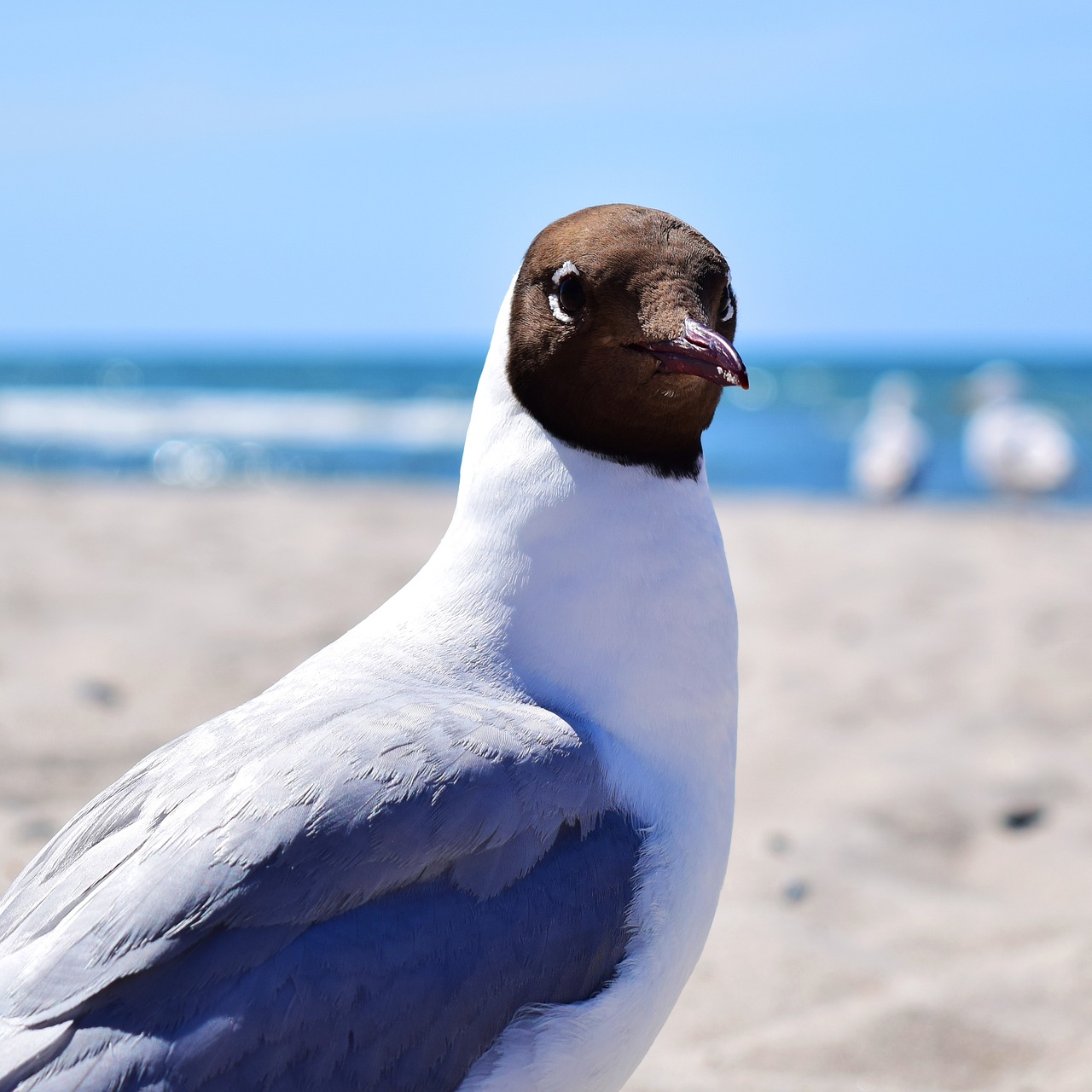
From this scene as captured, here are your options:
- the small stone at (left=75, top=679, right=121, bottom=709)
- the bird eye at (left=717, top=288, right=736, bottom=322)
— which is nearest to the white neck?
the bird eye at (left=717, top=288, right=736, bottom=322)

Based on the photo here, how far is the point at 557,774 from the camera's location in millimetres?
1579

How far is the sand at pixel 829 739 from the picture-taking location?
2408 mm

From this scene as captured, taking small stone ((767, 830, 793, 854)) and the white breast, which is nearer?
the white breast

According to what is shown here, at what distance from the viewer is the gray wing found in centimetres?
137

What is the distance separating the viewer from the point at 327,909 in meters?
1.42

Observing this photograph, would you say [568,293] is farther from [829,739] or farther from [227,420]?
[227,420]

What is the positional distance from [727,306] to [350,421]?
21.0m

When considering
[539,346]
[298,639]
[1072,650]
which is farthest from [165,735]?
[1072,650]

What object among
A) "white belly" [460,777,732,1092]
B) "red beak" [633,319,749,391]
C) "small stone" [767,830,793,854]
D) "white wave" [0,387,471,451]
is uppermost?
"red beak" [633,319,749,391]

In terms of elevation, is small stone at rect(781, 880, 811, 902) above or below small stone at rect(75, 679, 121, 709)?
above

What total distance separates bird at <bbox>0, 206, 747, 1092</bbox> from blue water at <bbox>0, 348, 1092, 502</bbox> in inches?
362

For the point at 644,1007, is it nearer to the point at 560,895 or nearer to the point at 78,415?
the point at 560,895

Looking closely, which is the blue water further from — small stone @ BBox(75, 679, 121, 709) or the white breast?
the white breast

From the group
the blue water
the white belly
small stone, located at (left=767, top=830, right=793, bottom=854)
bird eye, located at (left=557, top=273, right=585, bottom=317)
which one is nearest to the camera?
the white belly
